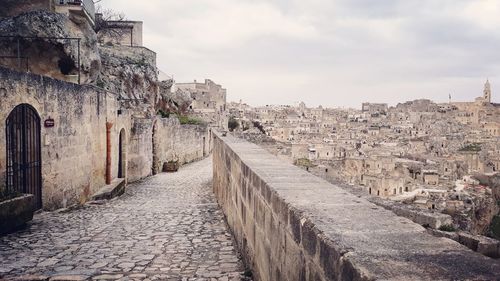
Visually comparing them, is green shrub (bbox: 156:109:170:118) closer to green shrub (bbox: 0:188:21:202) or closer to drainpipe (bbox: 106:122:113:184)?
drainpipe (bbox: 106:122:113:184)

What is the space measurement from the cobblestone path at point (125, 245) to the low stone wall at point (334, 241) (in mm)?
1222

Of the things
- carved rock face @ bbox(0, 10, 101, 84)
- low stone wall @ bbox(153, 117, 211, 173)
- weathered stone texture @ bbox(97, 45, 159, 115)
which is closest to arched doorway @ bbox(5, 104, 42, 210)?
carved rock face @ bbox(0, 10, 101, 84)

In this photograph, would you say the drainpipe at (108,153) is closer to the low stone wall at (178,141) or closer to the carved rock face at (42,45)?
the carved rock face at (42,45)

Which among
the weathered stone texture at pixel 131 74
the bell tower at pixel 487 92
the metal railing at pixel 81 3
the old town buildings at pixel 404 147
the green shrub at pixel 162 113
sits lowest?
the old town buildings at pixel 404 147

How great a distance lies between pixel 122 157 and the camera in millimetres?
14812

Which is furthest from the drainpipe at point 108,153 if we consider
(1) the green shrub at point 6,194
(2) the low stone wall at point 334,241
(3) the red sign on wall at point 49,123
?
(2) the low stone wall at point 334,241

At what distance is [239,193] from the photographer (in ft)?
19.5

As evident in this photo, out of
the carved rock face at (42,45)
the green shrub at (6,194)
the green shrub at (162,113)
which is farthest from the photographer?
the green shrub at (162,113)

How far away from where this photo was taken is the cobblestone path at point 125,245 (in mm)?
5145

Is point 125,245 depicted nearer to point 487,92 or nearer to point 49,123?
point 49,123

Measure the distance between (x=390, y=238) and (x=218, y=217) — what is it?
20.8ft

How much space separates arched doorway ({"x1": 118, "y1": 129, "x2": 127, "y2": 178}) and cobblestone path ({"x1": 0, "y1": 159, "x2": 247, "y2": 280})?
4.48 m

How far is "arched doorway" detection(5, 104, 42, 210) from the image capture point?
7.82m

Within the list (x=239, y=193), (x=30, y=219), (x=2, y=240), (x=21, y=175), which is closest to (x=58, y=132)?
(x=21, y=175)
